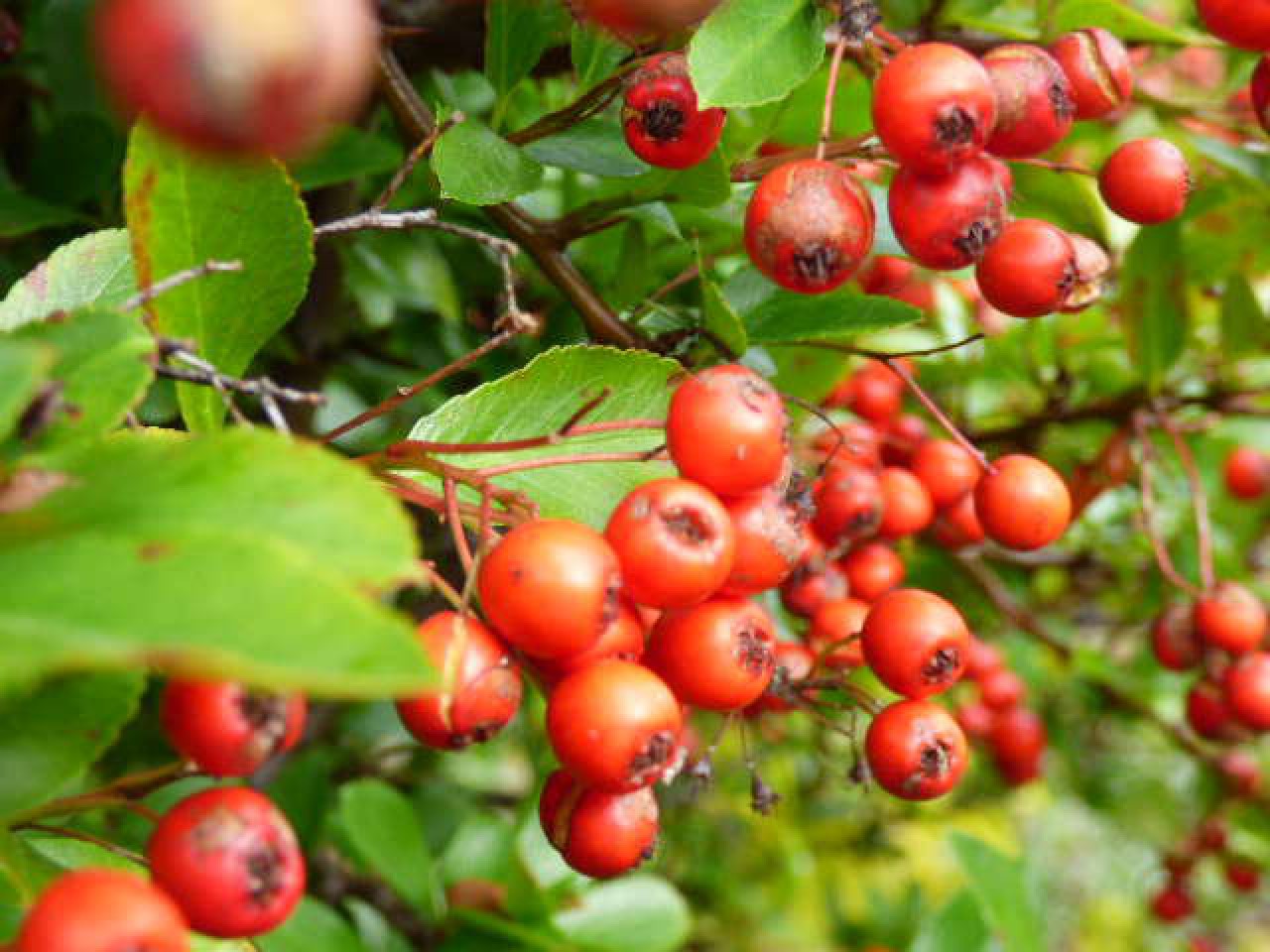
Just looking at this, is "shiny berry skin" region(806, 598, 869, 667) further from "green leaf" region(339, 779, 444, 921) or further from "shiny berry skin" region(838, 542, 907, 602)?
"green leaf" region(339, 779, 444, 921)

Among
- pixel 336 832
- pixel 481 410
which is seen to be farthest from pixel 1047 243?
pixel 336 832

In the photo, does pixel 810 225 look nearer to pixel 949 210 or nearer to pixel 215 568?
pixel 949 210

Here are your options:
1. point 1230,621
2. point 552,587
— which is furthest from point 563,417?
point 1230,621

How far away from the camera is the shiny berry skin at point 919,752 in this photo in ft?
4.15

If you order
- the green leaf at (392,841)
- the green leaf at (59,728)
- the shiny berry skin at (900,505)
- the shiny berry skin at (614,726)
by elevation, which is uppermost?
the green leaf at (59,728)

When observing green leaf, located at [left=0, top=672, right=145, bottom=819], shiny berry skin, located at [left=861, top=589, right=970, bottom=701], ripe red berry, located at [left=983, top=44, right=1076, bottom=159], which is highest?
ripe red berry, located at [left=983, top=44, right=1076, bottom=159]

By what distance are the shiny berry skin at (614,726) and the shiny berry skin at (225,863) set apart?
0.24m

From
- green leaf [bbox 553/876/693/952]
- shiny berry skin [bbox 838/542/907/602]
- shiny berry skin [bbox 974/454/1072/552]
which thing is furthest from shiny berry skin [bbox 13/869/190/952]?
green leaf [bbox 553/876/693/952]

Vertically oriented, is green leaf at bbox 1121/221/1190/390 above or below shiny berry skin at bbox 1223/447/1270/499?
above

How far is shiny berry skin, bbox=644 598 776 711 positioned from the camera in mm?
1077

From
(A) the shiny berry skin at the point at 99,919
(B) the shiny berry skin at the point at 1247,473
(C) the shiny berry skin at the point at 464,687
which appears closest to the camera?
(A) the shiny berry skin at the point at 99,919

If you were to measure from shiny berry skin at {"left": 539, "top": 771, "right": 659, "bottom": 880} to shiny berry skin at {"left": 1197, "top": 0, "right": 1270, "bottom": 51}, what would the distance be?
119 centimetres

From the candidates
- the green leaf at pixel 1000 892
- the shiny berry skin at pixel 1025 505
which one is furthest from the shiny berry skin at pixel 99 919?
the green leaf at pixel 1000 892

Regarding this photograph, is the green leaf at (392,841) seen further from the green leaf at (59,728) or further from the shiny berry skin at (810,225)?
the shiny berry skin at (810,225)
